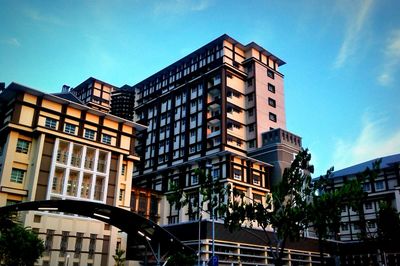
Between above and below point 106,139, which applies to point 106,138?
above

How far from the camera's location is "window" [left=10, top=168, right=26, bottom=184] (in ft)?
151

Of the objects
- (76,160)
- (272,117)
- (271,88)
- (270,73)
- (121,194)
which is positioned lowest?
(121,194)

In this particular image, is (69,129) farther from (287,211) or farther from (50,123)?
(287,211)

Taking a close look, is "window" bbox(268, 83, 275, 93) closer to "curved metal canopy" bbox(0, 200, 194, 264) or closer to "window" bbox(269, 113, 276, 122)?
"window" bbox(269, 113, 276, 122)

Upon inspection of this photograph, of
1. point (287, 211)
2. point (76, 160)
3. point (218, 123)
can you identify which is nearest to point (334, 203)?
point (287, 211)

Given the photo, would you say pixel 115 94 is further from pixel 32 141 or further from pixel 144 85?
pixel 32 141

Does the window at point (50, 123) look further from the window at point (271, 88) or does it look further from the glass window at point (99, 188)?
the window at point (271, 88)

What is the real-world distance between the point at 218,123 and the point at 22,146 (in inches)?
1374

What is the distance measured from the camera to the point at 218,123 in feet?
237

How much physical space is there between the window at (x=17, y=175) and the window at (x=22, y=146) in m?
2.35

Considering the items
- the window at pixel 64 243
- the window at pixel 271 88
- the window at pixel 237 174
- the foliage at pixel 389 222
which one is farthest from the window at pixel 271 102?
the window at pixel 64 243

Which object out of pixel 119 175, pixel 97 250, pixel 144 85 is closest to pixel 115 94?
pixel 144 85

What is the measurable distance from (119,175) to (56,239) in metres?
12.1

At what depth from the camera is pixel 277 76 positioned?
266 feet
